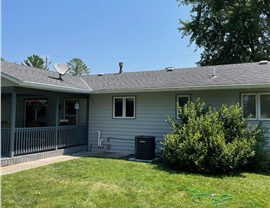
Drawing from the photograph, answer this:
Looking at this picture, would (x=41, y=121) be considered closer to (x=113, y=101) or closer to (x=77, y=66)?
(x=113, y=101)

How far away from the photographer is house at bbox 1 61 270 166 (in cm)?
857

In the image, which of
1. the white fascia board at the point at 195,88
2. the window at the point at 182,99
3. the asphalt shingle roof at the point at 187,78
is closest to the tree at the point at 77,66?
the asphalt shingle roof at the point at 187,78

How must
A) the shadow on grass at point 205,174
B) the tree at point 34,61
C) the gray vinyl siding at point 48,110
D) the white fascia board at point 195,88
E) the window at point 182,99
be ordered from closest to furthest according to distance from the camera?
the shadow on grass at point 205,174 < the white fascia board at point 195,88 < the window at point 182,99 < the gray vinyl siding at point 48,110 < the tree at point 34,61

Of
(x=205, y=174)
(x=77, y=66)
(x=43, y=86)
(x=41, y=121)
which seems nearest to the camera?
(x=205, y=174)

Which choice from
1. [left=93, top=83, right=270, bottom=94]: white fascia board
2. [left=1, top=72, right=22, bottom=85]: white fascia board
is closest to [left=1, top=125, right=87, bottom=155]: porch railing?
[left=1, top=72, right=22, bottom=85]: white fascia board

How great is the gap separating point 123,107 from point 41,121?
4514 millimetres

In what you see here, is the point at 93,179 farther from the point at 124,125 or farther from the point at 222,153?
the point at 124,125

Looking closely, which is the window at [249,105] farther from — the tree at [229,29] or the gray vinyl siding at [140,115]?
the tree at [229,29]

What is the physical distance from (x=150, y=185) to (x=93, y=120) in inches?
245

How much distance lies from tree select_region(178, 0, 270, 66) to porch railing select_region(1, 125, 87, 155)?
51.3 ft

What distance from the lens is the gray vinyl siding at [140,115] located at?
937 centimetres

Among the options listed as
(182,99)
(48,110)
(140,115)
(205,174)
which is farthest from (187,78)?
(48,110)

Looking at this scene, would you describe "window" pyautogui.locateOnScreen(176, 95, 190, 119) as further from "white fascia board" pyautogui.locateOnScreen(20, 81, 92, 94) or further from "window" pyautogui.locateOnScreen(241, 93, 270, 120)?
"white fascia board" pyautogui.locateOnScreen(20, 81, 92, 94)

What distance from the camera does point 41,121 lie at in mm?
12852
